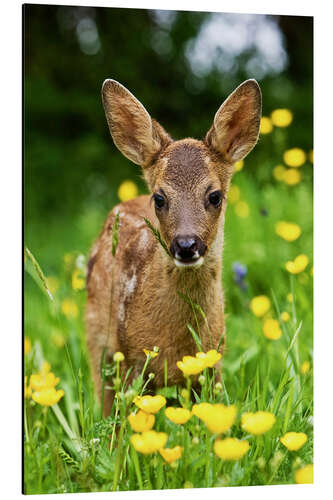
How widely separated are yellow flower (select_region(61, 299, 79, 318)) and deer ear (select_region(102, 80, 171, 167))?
1.40 metres

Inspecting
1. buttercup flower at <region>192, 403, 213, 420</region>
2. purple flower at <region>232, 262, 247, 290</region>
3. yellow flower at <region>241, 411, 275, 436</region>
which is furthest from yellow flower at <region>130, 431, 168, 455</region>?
purple flower at <region>232, 262, 247, 290</region>

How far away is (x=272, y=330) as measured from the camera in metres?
4.33

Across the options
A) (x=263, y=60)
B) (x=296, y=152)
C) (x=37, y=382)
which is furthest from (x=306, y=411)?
(x=263, y=60)

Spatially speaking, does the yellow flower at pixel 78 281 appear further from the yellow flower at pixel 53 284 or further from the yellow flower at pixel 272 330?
the yellow flower at pixel 272 330

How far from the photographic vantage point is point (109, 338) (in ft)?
13.6

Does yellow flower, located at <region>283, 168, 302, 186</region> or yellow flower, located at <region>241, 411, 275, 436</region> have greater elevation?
yellow flower, located at <region>283, 168, 302, 186</region>

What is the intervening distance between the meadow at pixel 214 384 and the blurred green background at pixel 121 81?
0.11m

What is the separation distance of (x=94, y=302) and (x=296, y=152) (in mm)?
1581

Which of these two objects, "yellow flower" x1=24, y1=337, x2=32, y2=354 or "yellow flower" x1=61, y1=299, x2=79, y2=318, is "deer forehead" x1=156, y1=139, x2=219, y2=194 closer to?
"yellow flower" x1=24, y1=337, x2=32, y2=354

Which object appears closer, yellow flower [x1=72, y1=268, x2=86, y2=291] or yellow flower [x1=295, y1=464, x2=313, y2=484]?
yellow flower [x1=295, y1=464, x2=313, y2=484]

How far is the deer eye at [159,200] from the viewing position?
3.64m

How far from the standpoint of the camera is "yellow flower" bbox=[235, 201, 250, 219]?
5.58 metres

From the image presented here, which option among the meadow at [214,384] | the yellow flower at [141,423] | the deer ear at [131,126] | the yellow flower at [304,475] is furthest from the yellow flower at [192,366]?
the deer ear at [131,126]
